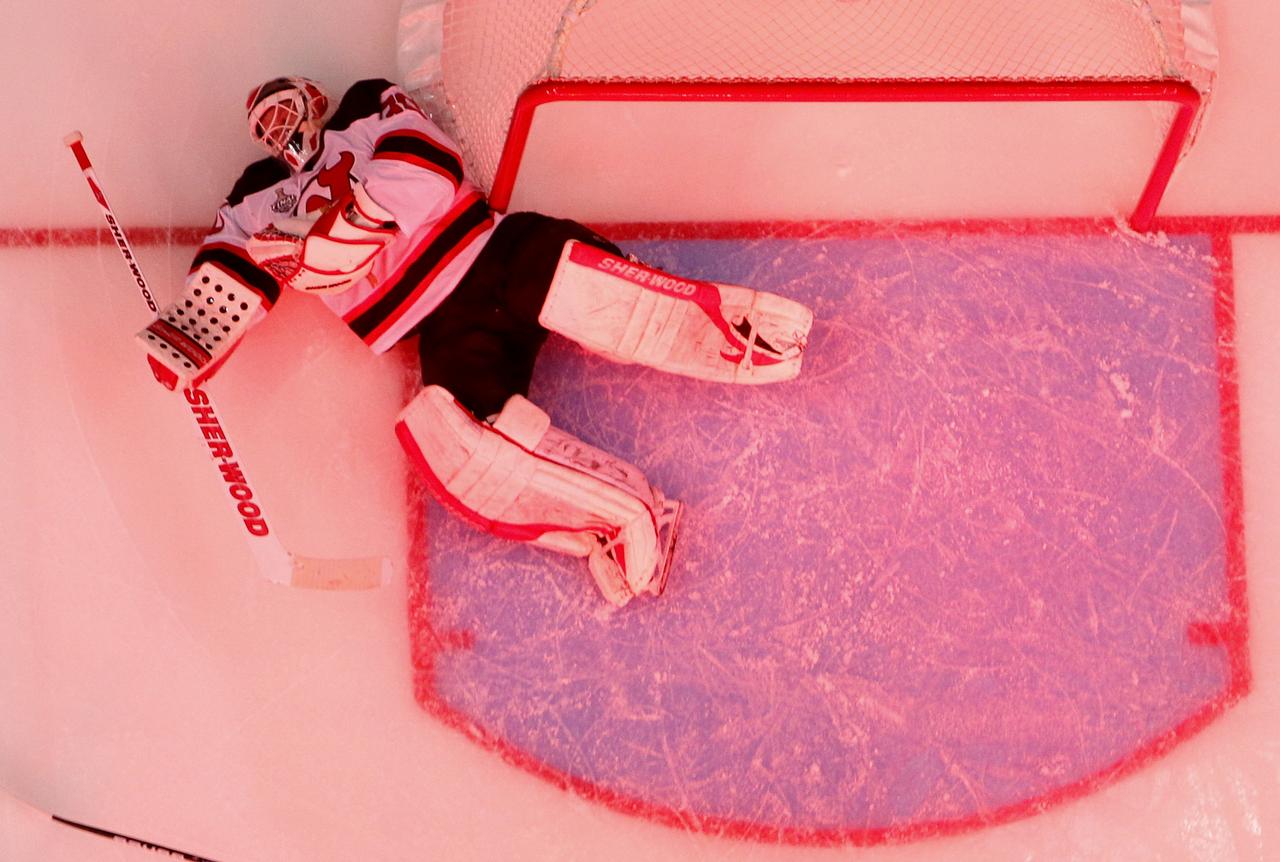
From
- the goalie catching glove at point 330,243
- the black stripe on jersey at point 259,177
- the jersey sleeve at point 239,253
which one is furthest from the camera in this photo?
the black stripe on jersey at point 259,177

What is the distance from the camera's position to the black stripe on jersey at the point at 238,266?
2.16 m

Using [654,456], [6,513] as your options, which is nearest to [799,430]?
[654,456]

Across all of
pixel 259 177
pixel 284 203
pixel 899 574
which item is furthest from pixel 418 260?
pixel 899 574

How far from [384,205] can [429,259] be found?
16 cm

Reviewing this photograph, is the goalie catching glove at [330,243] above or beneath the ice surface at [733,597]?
above

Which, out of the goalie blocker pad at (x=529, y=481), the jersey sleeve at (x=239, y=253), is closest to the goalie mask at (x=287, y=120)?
the jersey sleeve at (x=239, y=253)

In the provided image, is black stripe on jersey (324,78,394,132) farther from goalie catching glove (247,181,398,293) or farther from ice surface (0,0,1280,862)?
ice surface (0,0,1280,862)

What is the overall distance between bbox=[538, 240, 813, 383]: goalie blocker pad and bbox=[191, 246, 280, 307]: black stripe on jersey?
1.71 ft

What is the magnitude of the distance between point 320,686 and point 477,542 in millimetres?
430

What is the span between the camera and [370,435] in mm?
2418

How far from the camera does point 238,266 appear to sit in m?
2.16

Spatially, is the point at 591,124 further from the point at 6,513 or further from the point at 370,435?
the point at 6,513

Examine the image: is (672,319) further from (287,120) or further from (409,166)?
(287,120)

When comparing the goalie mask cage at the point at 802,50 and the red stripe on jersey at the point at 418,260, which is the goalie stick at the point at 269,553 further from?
the goalie mask cage at the point at 802,50
